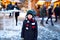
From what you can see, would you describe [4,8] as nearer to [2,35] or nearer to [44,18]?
[2,35]

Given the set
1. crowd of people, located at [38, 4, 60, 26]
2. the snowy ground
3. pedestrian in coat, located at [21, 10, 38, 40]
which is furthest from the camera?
crowd of people, located at [38, 4, 60, 26]

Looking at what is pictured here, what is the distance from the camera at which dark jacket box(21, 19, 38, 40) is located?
2.09 m

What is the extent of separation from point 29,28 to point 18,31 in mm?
830

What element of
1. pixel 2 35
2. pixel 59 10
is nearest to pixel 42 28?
pixel 59 10

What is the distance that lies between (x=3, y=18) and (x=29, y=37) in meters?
1.13

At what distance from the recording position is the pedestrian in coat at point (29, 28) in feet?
6.82

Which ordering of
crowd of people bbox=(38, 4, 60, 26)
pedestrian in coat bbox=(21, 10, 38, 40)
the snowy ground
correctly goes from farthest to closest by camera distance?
crowd of people bbox=(38, 4, 60, 26), the snowy ground, pedestrian in coat bbox=(21, 10, 38, 40)

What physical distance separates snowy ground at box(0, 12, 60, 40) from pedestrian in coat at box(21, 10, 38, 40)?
720 mm

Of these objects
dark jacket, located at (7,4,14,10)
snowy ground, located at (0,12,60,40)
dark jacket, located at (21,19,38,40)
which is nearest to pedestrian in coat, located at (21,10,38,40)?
dark jacket, located at (21,19,38,40)

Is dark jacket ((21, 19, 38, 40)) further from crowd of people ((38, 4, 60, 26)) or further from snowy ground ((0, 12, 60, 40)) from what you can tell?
crowd of people ((38, 4, 60, 26))

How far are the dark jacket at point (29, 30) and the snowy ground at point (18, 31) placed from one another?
0.72 meters

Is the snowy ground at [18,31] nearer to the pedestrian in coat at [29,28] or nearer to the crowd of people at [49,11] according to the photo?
the crowd of people at [49,11]

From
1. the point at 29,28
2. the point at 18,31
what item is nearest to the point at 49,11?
the point at 18,31

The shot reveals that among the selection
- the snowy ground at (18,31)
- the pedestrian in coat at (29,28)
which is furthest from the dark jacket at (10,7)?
the pedestrian in coat at (29,28)
